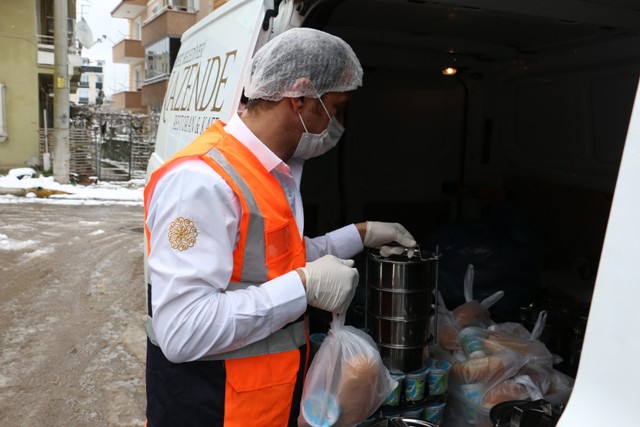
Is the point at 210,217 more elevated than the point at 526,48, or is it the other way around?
the point at 526,48

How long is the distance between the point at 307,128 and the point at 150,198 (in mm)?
542

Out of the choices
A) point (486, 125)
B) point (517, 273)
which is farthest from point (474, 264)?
point (486, 125)

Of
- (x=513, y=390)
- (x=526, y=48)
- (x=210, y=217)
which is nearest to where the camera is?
(x=210, y=217)

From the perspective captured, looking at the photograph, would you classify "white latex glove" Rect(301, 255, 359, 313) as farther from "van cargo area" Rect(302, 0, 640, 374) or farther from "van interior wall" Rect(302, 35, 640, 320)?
"van interior wall" Rect(302, 35, 640, 320)

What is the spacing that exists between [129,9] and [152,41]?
316 inches

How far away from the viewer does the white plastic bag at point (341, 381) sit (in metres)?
1.94

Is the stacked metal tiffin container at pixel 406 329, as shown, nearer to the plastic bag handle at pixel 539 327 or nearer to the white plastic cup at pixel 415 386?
the white plastic cup at pixel 415 386

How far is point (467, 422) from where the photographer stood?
106 inches

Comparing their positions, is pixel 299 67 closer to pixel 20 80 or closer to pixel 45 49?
pixel 20 80

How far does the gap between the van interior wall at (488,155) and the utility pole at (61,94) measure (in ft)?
40.2

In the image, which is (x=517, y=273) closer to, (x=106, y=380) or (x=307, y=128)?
(x=307, y=128)

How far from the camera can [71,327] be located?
195 inches

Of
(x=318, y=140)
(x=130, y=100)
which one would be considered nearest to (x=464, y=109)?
(x=318, y=140)

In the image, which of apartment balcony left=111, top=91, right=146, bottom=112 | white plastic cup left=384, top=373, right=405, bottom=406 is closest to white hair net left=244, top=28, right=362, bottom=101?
white plastic cup left=384, top=373, right=405, bottom=406
